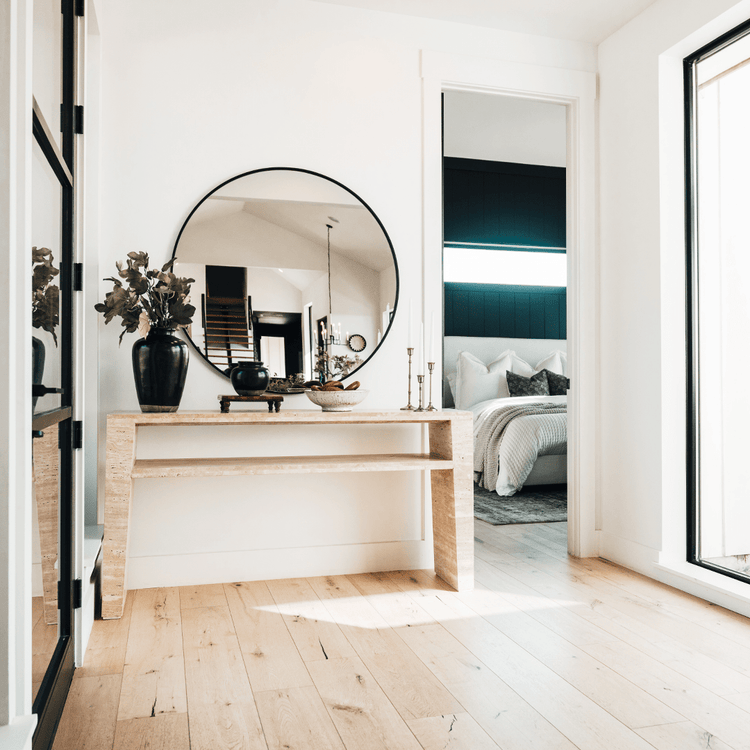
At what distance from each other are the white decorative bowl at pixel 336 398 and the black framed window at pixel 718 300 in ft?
5.00

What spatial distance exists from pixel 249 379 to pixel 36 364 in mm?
1412

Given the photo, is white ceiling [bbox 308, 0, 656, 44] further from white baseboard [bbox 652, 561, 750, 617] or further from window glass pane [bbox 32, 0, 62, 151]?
white baseboard [bbox 652, 561, 750, 617]

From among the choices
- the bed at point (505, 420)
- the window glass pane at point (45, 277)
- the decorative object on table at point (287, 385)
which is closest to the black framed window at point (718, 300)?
the decorative object on table at point (287, 385)

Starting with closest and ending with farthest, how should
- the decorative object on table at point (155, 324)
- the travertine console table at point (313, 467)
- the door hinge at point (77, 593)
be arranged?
the door hinge at point (77, 593) < the travertine console table at point (313, 467) < the decorative object on table at point (155, 324)

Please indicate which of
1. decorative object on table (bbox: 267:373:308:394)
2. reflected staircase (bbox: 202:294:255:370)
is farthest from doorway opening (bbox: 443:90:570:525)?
reflected staircase (bbox: 202:294:255:370)

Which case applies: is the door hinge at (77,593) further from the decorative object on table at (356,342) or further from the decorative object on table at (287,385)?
the decorative object on table at (356,342)

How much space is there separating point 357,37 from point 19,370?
8.62ft

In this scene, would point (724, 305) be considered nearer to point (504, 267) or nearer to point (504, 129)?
point (504, 129)

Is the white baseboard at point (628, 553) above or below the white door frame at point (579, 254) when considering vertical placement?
below

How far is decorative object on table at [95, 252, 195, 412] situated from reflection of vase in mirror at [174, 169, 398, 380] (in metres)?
0.28

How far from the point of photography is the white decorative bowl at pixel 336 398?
2857 millimetres

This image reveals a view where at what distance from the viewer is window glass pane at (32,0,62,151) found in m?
1.44

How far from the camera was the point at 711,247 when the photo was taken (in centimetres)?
301

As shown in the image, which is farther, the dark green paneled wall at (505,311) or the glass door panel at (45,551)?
the dark green paneled wall at (505,311)
